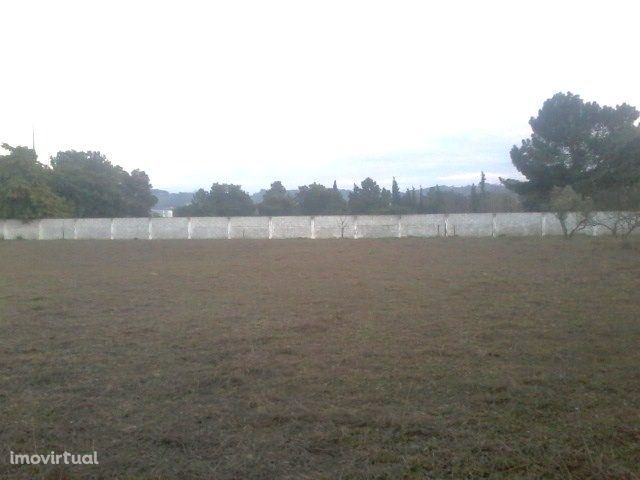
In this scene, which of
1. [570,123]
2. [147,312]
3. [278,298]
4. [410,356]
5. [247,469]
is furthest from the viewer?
[570,123]

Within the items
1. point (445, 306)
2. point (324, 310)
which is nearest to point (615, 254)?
point (445, 306)

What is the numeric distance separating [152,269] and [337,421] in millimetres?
13255

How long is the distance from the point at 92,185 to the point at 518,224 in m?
28.7

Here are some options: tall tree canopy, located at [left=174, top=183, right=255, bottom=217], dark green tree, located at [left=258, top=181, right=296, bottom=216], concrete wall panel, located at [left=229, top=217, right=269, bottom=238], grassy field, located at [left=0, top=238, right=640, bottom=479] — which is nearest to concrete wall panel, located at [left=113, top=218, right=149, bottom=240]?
concrete wall panel, located at [left=229, top=217, right=269, bottom=238]

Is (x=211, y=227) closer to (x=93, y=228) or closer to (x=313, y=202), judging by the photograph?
(x=93, y=228)

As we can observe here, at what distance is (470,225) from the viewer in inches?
1330

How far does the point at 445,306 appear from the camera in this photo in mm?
9031

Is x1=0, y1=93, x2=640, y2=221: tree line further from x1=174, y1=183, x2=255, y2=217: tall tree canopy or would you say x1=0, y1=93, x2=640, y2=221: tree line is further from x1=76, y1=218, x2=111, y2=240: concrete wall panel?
x1=174, y1=183, x2=255, y2=217: tall tree canopy

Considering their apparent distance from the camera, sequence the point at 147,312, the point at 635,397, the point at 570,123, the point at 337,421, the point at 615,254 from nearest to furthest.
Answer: the point at 337,421 → the point at 635,397 → the point at 147,312 → the point at 615,254 → the point at 570,123

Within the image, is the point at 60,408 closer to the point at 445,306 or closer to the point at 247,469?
the point at 247,469

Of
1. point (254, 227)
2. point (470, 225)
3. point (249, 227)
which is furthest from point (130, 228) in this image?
point (470, 225)

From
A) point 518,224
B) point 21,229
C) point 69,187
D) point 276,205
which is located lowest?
point 21,229

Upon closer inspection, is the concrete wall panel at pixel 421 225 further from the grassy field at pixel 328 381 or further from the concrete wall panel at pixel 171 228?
the grassy field at pixel 328 381

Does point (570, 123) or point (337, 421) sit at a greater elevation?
point (570, 123)
